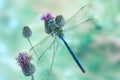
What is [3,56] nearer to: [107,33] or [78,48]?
[78,48]

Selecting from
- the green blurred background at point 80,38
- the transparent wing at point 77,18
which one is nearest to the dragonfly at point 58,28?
the transparent wing at point 77,18

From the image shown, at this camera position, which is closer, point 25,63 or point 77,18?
point 25,63

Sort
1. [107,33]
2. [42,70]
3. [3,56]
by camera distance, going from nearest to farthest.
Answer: [42,70], [3,56], [107,33]

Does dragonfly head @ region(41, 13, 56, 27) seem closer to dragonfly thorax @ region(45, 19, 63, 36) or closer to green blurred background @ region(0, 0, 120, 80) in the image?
dragonfly thorax @ region(45, 19, 63, 36)

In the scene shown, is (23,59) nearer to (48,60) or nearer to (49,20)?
(48,60)

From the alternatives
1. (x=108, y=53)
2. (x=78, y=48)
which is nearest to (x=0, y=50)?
(x=78, y=48)

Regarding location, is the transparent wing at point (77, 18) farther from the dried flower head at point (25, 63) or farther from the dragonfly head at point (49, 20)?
the dried flower head at point (25, 63)

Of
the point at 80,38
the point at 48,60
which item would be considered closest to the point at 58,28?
the point at 48,60

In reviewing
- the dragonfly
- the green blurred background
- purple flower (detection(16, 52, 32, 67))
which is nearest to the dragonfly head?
the dragonfly
